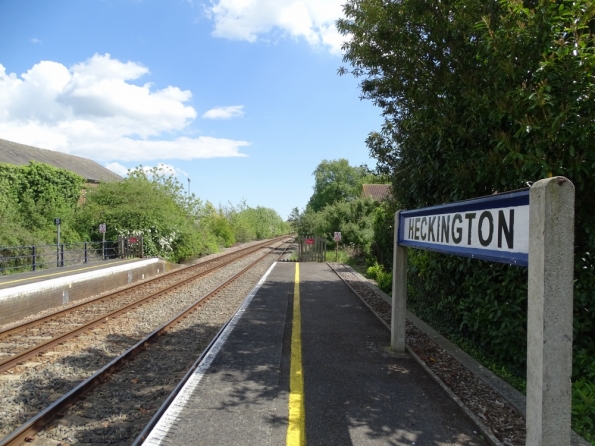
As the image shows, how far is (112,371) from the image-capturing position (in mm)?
5801

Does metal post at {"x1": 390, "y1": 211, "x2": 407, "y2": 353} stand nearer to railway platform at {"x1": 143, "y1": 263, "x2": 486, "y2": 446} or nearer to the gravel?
railway platform at {"x1": 143, "y1": 263, "x2": 486, "y2": 446}

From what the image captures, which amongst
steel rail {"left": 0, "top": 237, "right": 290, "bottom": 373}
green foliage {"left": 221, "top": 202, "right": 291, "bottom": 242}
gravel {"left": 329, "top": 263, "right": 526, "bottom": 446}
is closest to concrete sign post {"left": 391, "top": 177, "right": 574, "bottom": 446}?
gravel {"left": 329, "top": 263, "right": 526, "bottom": 446}

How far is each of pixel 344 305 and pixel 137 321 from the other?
4.67m

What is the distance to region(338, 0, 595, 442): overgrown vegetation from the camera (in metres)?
4.60

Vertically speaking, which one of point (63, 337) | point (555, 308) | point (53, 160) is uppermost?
point (53, 160)

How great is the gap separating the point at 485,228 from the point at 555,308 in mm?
844

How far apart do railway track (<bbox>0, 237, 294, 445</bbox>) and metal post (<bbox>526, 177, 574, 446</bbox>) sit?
3448 mm

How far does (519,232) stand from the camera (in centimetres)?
263

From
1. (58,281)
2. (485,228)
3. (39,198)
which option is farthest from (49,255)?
(485,228)

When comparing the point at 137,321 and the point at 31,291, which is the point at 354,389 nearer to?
the point at 137,321

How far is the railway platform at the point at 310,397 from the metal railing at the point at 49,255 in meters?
9.82

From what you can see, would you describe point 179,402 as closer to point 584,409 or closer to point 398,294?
point 398,294

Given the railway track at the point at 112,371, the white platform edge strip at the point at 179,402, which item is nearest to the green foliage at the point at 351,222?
the railway track at the point at 112,371

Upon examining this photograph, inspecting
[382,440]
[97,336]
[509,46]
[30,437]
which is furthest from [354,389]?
[97,336]
